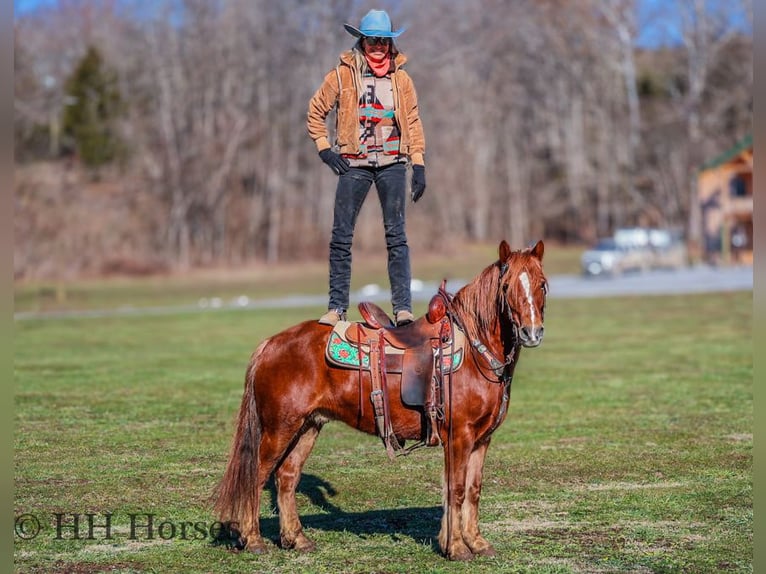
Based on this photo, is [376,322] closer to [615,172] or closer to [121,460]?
[121,460]

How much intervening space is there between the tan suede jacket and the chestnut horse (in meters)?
1.45

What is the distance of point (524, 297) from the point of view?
8.23m

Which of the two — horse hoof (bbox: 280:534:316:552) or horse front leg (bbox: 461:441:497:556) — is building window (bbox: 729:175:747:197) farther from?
horse hoof (bbox: 280:534:316:552)

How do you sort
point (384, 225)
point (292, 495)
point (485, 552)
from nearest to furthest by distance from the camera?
point (485, 552)
point (292, 495)
point (384, 225)

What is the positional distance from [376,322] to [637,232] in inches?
2467

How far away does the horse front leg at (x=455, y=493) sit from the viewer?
8500 mm

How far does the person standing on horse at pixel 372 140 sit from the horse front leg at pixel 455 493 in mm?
1290

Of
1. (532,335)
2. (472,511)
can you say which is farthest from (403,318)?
(472,511)

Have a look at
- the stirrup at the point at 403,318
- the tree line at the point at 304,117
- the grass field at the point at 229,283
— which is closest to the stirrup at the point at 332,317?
the stirrup at the point at 403,318

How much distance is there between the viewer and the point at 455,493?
852 centimetres

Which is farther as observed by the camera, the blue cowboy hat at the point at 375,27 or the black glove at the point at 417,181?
the black glove at the point at 417,181

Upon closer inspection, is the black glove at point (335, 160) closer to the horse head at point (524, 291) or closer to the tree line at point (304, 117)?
the horse head at point (524, 291)

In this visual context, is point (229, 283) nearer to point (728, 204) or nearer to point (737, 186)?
point (728, 204)

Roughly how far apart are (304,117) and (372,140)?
7027 centimetres
